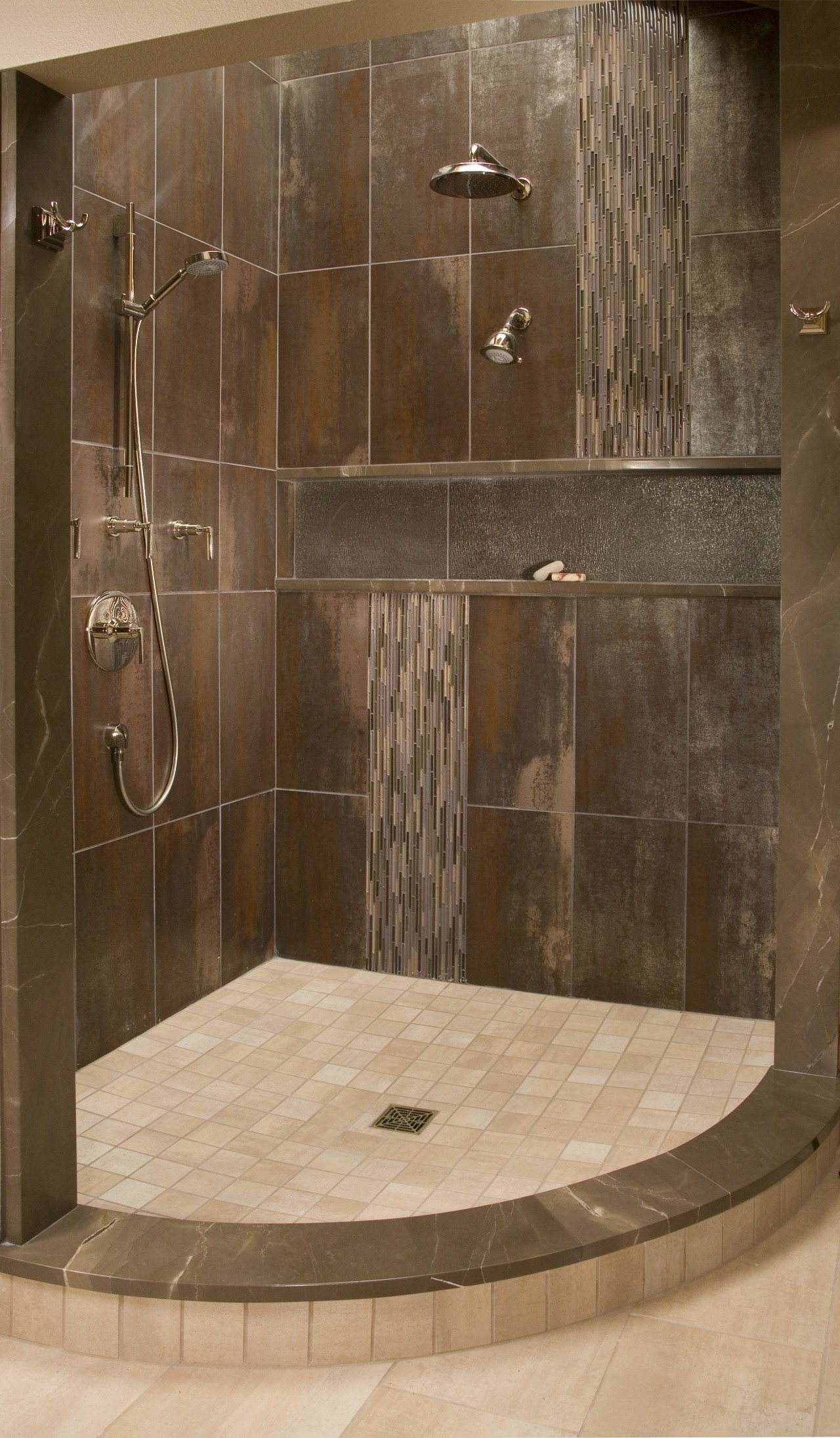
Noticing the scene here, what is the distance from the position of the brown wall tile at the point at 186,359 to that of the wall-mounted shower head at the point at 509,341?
2.77 feet

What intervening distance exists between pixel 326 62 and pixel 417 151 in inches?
18.4

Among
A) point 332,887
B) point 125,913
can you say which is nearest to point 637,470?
point 332,887

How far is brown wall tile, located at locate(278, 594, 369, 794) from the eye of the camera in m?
4.05

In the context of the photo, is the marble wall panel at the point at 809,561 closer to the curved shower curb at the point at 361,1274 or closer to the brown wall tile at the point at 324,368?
the curved shower curb at the point at 361,1274

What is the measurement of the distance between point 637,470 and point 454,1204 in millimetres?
2192

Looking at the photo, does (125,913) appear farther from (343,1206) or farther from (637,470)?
(637,470)

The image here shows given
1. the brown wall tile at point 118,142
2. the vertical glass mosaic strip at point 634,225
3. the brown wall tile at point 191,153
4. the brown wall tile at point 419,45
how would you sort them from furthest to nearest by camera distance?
the brown wall tile at point 419,45 < the vertical glass mosaic strip at point 634,225 < the brown wall tile at point 191,153 < the brown wall tile at point 118,142

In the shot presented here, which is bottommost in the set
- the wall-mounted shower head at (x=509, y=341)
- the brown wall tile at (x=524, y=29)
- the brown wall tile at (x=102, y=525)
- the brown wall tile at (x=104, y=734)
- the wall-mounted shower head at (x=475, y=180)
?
the brown wall tile at (x=104, y=734)

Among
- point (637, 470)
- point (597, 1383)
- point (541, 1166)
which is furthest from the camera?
point (637, 470)

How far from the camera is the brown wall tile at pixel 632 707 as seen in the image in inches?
144

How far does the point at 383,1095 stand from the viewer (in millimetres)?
3088

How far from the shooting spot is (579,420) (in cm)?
371

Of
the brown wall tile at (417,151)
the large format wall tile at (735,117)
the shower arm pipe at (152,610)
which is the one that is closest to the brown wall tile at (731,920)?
the shower arm pipe at (152,610)

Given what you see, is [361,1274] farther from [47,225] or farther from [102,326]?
[102,326]
